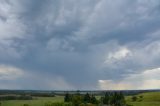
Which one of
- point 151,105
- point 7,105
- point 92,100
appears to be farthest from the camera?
point 7,105

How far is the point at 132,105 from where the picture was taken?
163875 millimetres

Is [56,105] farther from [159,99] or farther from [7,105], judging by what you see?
[159,99]

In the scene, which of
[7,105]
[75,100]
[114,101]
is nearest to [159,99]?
[114,101]

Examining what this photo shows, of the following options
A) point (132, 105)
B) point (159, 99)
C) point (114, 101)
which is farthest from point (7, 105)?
point (159, 99)

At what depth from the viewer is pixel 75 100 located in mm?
151250

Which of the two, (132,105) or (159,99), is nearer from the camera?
(132,105)

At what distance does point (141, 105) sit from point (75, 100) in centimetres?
3721

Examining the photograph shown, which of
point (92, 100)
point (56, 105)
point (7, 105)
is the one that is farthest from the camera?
point (7, 105)

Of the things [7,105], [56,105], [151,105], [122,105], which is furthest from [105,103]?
[7,105]

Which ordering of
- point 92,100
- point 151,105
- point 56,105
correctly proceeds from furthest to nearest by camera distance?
point 92,100, point 151,105, point 56,105

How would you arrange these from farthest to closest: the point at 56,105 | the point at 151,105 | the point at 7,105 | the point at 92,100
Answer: the point at 7,105 < the point at 92,100 < the point at 151,105 < the point at 56,105

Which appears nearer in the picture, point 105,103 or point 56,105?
point 56,105

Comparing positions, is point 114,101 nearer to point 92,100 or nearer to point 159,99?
point 92,100

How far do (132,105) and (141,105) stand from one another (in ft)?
15.7
